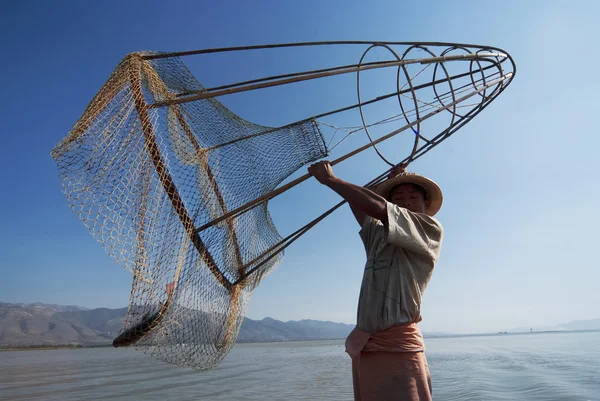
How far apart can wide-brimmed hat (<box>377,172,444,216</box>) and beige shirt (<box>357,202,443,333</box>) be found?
391 mm

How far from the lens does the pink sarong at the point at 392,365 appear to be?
6.33 ft

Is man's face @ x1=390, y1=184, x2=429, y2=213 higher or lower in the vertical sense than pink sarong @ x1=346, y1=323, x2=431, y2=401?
higher

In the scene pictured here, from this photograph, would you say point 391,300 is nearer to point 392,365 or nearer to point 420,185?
point 392,365

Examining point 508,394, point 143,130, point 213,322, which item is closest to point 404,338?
point 213,322

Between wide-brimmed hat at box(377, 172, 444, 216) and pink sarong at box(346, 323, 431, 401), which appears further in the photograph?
wide-brimmed hat at box(377, 172, 444, 216)

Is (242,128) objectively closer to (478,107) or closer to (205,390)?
(478,107)

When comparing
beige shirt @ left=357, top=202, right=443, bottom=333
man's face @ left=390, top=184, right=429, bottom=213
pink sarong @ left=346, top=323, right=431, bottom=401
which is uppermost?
man's face @ left=390, top=184, right=429, bottom=213

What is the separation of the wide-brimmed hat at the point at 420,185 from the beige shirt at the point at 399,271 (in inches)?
15.4

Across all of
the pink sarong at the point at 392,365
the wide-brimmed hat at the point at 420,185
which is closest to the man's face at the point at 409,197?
the wide-brimmed hat at the point at 420,185

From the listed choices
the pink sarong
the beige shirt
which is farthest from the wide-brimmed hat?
the pink sarong

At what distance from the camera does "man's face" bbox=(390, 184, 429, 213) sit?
7.95ft

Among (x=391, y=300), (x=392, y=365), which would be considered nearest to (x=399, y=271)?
(x=391, y=300)

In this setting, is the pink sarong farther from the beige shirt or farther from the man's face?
the man's face

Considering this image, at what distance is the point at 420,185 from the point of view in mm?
2494
